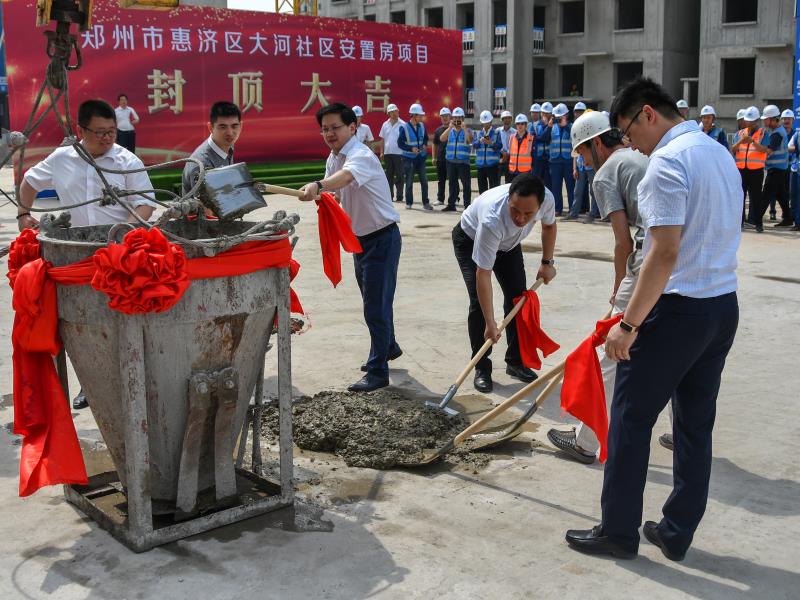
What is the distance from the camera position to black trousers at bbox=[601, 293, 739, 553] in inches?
127

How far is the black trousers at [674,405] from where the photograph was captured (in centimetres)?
322

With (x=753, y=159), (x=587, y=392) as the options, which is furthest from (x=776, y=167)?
(x=587, y=392)

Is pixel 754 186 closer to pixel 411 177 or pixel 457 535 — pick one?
pixel 411 177

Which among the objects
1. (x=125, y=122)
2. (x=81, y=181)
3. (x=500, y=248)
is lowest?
(x=500, y=248)

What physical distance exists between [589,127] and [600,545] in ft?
6.98

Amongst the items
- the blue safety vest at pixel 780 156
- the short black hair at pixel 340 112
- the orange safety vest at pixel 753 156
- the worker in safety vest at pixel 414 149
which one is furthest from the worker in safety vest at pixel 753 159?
the short black hair at pixel 340 112

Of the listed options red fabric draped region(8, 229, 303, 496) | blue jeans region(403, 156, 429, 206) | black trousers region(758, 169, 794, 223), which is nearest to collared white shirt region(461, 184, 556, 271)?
red fabric draped region(8, 229, 303, 496)

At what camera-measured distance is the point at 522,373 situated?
19.4 feet

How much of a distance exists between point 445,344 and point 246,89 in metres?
14.8

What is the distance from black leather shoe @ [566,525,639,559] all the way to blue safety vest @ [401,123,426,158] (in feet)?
40.9

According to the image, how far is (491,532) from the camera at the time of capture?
12.1ft

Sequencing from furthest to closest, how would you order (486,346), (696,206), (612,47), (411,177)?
(612,47) → (411,177) → (486,346) → (696,206)

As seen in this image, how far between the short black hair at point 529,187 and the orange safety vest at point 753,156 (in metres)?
8.63

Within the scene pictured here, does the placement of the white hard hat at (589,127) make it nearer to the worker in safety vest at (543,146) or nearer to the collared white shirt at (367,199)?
the collared white shirt at (367,199)
